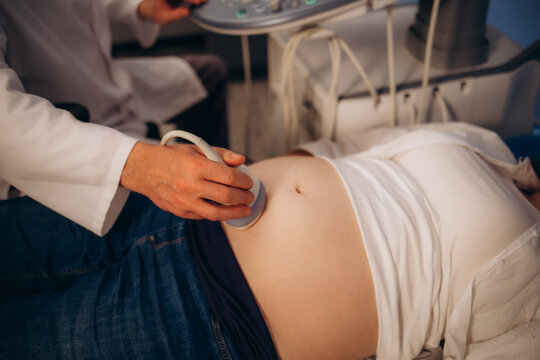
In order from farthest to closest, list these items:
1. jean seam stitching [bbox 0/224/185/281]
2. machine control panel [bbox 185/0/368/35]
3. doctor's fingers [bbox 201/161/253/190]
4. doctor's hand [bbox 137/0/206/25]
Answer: doctor's hand [bbox 137/0/206/25], machine control panel [bbox 185/0/368/35], jean seam stitching [bbox 0/224/185/281], doctor's fingers [bbox 201/161/253/190]

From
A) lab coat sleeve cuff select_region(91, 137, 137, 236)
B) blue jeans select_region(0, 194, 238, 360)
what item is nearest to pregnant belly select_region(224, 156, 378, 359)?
blue jeans select_region(0, 194, 238, 360)

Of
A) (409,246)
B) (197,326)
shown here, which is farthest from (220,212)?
(409,246)

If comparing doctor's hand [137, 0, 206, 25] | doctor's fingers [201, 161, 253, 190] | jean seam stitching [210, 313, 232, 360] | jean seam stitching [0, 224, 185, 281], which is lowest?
jean seam stitching [210, 313, 232, 360]

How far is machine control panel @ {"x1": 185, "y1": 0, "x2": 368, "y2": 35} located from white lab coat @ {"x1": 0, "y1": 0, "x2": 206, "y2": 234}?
1.07 ft

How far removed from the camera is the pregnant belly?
0.61 m

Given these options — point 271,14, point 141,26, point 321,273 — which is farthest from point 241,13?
point 321,273

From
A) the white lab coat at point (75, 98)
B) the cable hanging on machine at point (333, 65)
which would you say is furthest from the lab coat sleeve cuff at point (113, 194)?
the cable hanging on machine at point (333, 65)

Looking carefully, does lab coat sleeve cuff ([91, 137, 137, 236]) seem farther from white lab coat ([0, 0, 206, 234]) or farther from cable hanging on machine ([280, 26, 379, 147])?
cable hanging on machine ([280, 26, 379, 147])

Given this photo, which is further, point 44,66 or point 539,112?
point 539,112

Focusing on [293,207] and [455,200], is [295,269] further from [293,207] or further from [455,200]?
[455,200]

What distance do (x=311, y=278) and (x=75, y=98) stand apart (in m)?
0.74

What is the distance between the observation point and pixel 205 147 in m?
0.55

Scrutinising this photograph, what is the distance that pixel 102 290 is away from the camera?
643mm

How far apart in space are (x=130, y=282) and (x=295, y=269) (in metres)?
0.31
